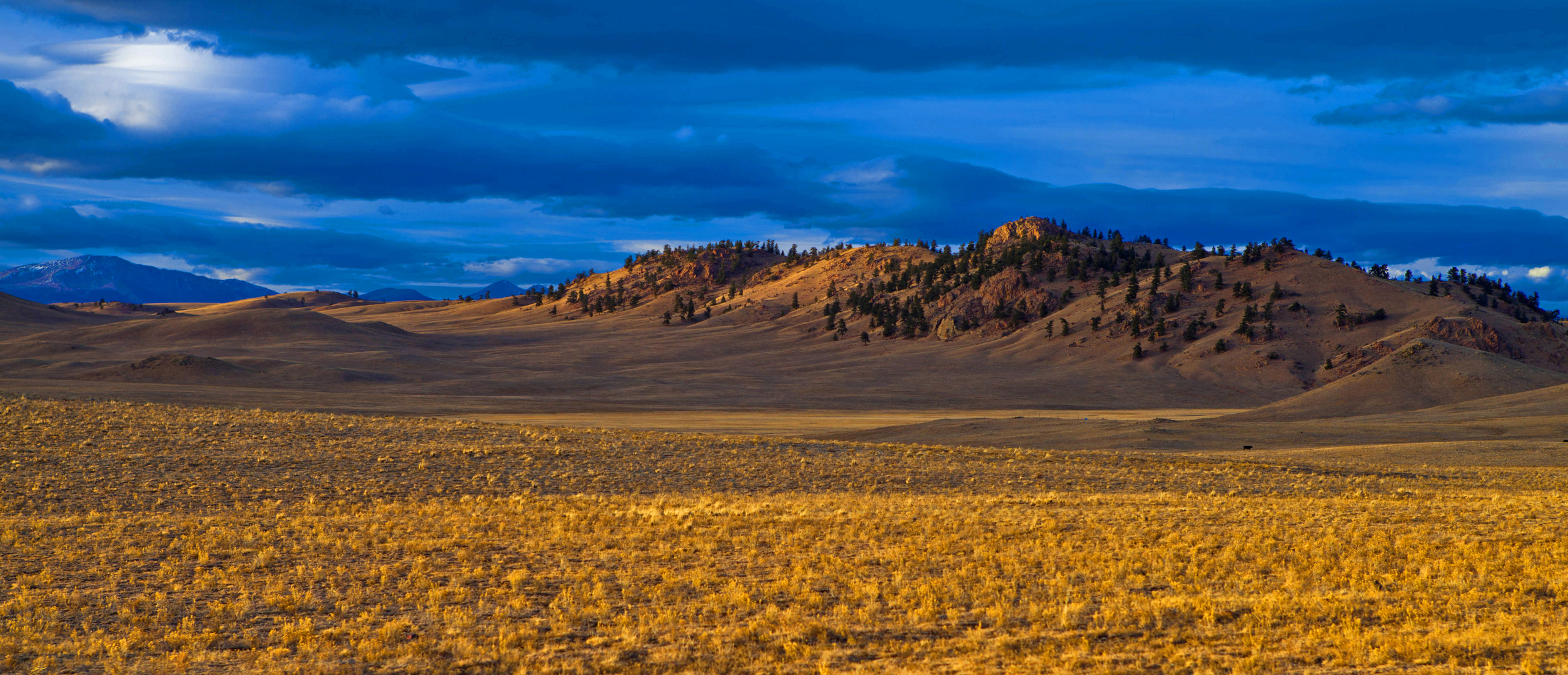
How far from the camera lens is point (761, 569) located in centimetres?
1423

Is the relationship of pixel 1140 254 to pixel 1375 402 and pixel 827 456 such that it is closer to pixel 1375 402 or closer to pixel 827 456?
pixel 1375 402

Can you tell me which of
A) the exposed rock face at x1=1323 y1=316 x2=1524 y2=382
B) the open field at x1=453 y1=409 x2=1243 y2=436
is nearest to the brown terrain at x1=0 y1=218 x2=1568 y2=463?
A: the exposed rock face at x1=1323 y1=316 x2=1524 y2=382

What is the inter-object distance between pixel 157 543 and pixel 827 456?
18.7m

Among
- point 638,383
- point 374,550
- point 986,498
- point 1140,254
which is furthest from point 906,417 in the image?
point 1140,254

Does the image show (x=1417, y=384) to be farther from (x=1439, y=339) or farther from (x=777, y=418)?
(x=777, y=418)

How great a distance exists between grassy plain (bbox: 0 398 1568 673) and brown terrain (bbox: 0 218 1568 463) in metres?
17.1

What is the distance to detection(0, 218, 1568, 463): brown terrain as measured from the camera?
159ft

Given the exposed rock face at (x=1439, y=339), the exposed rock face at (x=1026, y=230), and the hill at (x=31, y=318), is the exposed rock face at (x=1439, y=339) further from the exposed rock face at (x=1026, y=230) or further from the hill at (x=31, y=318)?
the hill at (x=31, y=318)

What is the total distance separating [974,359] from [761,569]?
8816cm

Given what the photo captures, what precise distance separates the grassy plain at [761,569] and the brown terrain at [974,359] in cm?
1708

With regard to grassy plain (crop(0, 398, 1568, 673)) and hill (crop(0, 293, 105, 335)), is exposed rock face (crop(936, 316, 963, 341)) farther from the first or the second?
hill (crop(0, 293, 105, 335))

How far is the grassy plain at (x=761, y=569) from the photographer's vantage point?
32.6 ft

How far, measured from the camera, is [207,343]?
340 feet

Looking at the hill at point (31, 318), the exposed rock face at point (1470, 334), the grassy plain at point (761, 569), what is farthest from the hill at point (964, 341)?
the grassy plain at point (761, 569)
